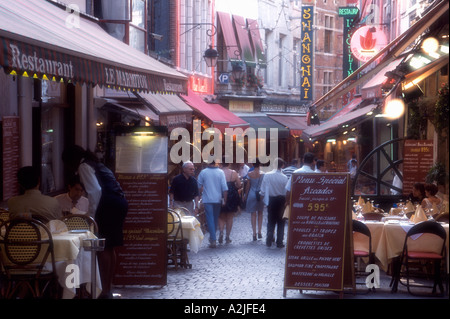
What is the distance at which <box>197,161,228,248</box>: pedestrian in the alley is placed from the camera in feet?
50.5

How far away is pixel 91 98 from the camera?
16234mm

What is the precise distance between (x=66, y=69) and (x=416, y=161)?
7.81 meters

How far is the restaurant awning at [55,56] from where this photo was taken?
727cm

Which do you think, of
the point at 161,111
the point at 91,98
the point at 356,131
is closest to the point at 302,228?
the point at 91,98

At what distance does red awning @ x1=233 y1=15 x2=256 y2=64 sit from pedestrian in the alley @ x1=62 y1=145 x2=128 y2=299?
27746 millimetres

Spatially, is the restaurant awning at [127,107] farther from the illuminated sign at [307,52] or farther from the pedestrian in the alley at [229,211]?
the illuminated sign at [307,52]

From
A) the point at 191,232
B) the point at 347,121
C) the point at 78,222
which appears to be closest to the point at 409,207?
the point at 191,232

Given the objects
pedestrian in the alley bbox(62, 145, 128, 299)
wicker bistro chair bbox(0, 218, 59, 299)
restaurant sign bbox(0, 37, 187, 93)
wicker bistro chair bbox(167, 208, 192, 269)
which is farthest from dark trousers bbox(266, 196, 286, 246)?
wicker bistro chair bbox(0, 218, 59, 299)

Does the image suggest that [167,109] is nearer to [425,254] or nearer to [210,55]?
[210,55]

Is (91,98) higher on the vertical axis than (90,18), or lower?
lower

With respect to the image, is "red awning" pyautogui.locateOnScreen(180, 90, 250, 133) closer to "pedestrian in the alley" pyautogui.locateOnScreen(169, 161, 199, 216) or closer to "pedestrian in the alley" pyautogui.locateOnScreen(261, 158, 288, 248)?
"pedestrian in the alley" pyautogui.locateOnScreen(261, 158, 288, 248)

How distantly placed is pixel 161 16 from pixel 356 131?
288 inches
